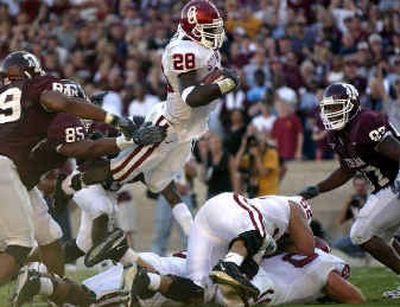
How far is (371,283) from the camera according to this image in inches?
384

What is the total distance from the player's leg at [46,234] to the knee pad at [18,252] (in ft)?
2.19

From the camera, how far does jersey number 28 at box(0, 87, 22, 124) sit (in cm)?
789

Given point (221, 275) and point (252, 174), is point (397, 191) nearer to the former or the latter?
point (221, 275)

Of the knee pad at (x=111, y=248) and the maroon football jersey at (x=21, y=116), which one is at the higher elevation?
the maroon football jersey at (x=21, y=116)

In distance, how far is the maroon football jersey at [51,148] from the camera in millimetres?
8086

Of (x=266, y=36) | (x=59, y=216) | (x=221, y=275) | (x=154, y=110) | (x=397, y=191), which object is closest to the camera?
(x=221, y=275)

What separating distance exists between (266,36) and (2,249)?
8767 mm

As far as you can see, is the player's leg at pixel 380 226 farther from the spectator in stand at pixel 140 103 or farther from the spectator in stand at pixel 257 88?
the spectator in stand at pixel 140 103

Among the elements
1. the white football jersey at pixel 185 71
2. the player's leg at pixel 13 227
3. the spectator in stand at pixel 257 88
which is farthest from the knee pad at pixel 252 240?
the spectator in stand at pixel 257 88

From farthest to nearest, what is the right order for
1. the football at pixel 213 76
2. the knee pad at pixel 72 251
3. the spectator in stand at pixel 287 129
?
the spectator in stand at pixel 287 129 < the knee pad at pixel 72 251 < the football at pixel 213 76

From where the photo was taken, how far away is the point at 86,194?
32.3 feet

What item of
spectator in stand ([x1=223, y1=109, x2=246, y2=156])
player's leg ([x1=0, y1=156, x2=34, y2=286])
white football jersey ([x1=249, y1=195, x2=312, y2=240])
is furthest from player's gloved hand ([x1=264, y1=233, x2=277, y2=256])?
spectator in stand ([x1=223, y1=109, x2=246, y2=156])

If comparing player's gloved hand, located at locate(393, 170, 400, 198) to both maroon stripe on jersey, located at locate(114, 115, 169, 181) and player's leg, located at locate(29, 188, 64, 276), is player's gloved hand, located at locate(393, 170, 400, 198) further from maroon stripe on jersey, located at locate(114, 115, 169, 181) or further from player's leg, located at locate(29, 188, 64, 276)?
player's leg, located at locate(29, 188, 64, 276)

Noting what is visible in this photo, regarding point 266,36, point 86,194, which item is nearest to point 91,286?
point 86,194
